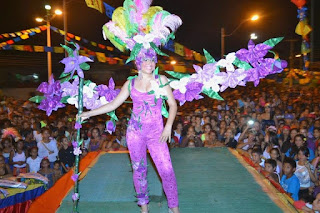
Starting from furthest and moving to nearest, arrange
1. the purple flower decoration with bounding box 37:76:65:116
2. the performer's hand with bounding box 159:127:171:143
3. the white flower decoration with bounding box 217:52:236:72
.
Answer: the purple flower decoration with bounding box 37:76:65:116 → the white flower decoration with bounding box 217:52:236:72 → the performer's hand with bounding box 159:127:171:143

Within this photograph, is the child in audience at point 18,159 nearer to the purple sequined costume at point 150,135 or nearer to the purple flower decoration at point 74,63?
the purple flower decoration at point 74,63

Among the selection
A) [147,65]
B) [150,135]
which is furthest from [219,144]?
[147,65]

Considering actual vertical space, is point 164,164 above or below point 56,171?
above

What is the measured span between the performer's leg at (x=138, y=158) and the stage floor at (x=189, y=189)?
0.43 m

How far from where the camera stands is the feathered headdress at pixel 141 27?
9.80ft

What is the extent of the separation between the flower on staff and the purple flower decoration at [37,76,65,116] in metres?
1.41

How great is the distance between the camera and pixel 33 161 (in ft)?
20.7

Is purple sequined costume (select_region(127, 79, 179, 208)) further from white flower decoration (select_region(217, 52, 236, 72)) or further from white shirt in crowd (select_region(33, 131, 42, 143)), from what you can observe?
white shirt in crowd (select_region(33, 131, 42, 143))

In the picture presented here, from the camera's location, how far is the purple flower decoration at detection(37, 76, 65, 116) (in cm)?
373

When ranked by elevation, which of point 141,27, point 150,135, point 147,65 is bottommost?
point 150,135

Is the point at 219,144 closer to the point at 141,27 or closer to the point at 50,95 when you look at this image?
the point at 50,95

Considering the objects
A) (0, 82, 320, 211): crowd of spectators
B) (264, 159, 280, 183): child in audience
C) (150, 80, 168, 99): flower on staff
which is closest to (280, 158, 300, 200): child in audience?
(0, 82, 320, 211): crowd of spectators

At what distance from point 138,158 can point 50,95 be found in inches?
58.2

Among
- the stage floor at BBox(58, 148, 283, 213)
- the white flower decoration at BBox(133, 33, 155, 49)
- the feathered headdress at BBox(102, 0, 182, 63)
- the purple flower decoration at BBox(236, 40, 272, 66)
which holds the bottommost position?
the stage floor at BBox(58, 148, 283, 213)
